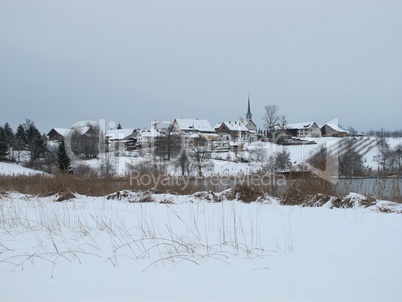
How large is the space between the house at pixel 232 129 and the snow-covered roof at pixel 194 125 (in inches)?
114

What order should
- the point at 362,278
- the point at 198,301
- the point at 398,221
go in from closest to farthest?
the point at 198,301
the point at 362,278
the point at 398,221

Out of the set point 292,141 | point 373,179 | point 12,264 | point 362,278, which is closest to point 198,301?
point 362,278

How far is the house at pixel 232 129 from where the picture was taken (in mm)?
82875

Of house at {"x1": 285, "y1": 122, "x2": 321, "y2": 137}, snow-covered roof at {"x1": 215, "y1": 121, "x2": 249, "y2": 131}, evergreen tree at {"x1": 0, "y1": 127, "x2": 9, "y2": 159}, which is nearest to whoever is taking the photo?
evergreen tree at {"x1": 0, "y1": 127, "x2": 9, "y2": 159}

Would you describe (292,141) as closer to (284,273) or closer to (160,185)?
(160,185)

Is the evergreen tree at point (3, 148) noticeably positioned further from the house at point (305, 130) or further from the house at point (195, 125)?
the house at point (305, 130)

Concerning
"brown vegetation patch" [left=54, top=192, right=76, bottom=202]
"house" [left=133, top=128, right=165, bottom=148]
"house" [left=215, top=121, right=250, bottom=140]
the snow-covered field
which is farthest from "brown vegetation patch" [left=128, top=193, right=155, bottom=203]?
"house" [left=215, top=121, right=250, bottom=140]

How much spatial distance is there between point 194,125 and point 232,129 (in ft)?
34.0

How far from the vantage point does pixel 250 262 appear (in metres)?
3.10

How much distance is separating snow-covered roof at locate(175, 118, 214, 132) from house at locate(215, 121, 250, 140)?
2900mm

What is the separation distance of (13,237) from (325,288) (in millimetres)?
4031

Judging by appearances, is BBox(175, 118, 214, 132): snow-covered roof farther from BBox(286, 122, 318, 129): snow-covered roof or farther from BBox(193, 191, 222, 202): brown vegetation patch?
BBox(193, 191, 222, 202): brown vegetation patch

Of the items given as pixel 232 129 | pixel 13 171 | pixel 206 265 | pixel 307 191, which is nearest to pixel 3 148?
pixel 13 171

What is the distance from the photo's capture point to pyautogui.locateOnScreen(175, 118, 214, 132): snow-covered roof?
84.6m
